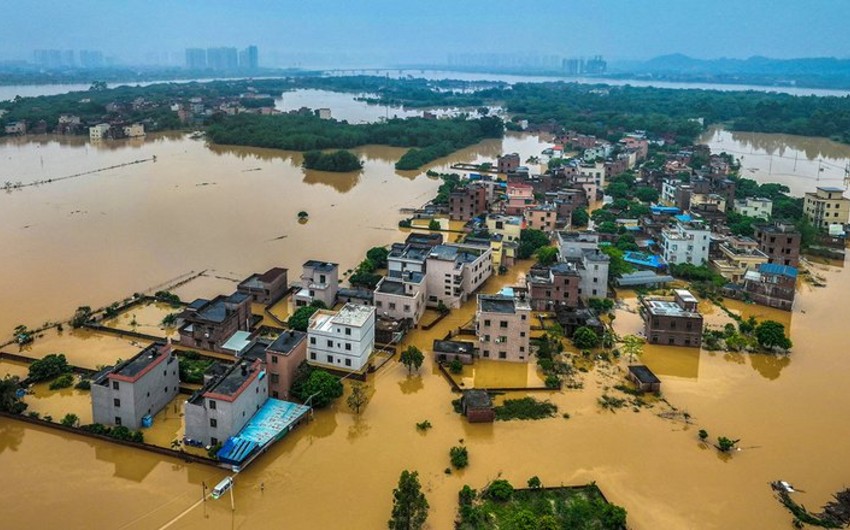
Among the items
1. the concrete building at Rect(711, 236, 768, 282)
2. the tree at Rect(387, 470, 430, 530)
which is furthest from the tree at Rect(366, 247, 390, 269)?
the tree at Rect(387, 470, 430, 530)

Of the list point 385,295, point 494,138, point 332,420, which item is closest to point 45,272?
point 385,295

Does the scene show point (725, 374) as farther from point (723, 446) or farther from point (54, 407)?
point (54, 407)

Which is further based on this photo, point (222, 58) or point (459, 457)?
point (222, 58)

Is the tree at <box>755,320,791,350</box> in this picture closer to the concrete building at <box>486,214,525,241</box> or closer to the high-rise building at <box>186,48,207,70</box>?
the concrete building at <box>486,214,525,241</box>

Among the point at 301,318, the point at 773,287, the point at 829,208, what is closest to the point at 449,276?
the point at 301,318

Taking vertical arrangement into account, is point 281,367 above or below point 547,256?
below

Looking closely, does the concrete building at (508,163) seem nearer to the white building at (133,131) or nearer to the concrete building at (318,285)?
the concrete building at (318,285)

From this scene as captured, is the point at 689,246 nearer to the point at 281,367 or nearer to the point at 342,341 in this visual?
the point at 342,341

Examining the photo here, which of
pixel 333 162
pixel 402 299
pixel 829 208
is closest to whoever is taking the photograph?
pixel 402 299
